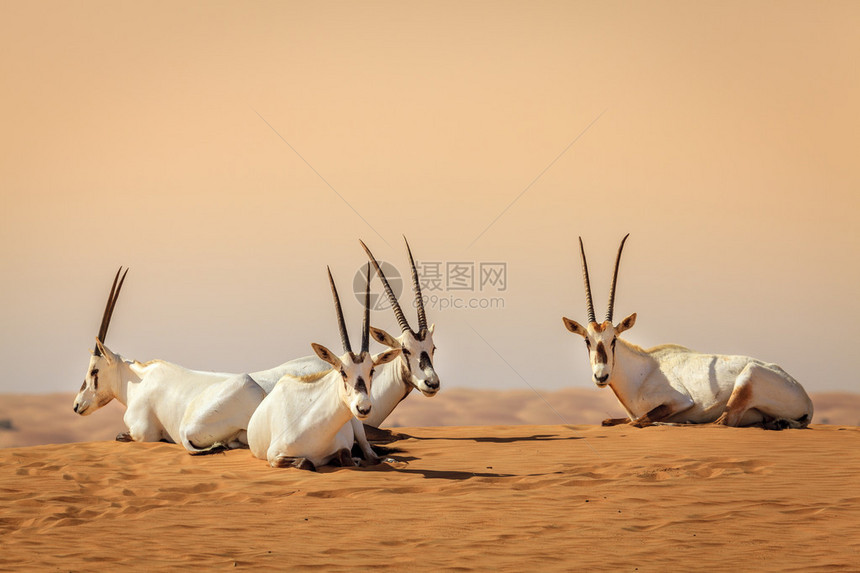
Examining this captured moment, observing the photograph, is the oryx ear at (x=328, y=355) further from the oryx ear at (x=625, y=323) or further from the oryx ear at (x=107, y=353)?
the oryx ear at (x=107, y=353)

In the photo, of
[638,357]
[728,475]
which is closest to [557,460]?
[728,475]

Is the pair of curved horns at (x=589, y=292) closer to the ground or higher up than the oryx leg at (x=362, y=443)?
higher up

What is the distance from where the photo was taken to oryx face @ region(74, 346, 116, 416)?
1494 cm

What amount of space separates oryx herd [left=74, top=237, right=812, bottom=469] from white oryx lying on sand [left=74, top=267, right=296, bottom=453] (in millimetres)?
16

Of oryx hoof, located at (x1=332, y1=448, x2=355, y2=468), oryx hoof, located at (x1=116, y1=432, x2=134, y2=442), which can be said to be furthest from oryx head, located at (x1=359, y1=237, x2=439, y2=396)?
oryx hoof, located at (x1=116, y1=432, x2=134, y2=442)

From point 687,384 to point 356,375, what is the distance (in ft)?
21.0

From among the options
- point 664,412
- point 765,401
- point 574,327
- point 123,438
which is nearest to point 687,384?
point 664,412

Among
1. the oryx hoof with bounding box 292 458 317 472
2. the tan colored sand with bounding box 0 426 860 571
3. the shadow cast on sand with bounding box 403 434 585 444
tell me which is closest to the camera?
the tan colored sand with bounding box 0 426 860 571

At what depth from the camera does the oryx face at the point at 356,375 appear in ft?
30.3

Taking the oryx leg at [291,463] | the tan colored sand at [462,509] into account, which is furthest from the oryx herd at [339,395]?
the tan colored sand at [462,509]

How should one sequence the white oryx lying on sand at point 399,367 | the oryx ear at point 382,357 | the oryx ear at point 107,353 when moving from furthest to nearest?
the oryx ear at point 107,353, the white oryx lying on sand at point 399,367, the oryx ear at point 382,357

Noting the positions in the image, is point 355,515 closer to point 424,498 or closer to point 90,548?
point 424,498

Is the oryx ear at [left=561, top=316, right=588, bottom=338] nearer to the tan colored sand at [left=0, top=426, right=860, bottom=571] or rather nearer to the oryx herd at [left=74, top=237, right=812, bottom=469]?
the oryx herd at [left=74, top=237, right=812, bottom=469]

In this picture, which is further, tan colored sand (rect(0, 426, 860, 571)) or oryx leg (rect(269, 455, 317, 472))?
oryx leg (rect(269, 455, 317, 472))
